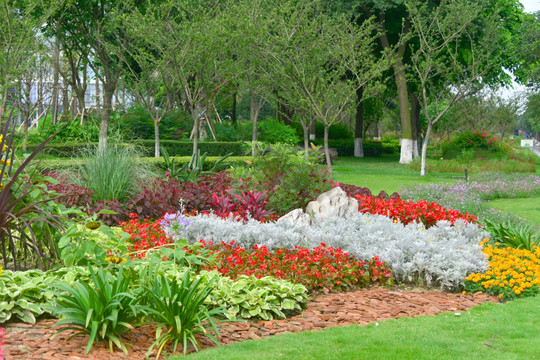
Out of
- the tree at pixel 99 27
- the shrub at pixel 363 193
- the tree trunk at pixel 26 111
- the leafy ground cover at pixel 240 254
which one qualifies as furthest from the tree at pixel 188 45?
the leafy ground cover at pixel 240 254

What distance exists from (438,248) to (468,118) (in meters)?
43.8

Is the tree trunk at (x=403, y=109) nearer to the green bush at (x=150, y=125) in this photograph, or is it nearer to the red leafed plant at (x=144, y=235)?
the green bush at (x=150, y=125)

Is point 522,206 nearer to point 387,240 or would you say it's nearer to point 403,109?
point 387,240

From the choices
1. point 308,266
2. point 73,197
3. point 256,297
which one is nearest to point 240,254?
point 308,266

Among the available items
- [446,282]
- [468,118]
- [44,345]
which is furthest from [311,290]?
[468,118]

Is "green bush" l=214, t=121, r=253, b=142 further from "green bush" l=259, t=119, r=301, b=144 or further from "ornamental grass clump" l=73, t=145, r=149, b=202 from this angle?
"ornamental grass clump" l=73, t=145, r=149, b=202

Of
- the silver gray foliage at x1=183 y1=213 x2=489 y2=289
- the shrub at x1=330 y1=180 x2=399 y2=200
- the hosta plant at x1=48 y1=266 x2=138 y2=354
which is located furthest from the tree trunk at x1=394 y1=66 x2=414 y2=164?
the hosta plant at x1=48 y1=266 x2=138 y2=354

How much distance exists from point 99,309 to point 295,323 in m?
1.59

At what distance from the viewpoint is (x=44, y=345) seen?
4.13 meters

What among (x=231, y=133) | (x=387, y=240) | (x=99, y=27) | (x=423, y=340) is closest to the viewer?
(x=423, y=340)

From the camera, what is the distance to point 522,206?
12.9m

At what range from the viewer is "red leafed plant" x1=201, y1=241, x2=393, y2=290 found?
5.93 metres

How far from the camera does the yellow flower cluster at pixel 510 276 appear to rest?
6068 millimetres

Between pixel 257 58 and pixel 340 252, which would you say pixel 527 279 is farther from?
pixel 257 58
